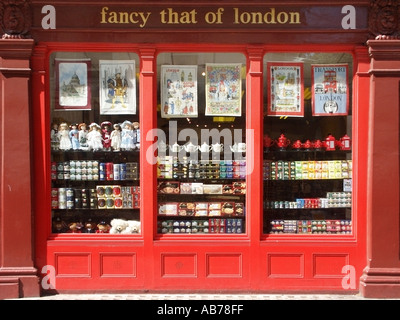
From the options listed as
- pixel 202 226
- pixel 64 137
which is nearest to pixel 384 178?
pixel 202 226

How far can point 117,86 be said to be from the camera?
6.70 metres

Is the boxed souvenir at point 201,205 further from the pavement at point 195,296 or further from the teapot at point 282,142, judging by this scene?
the teapot at point 282,142

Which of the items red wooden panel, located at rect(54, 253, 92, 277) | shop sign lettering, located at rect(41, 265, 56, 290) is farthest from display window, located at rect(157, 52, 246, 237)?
shop sign lettering, located at rect(41, 265, 56, 290)

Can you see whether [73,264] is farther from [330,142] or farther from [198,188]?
[330,142]

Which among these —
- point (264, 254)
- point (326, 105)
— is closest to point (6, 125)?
point (264, 254)

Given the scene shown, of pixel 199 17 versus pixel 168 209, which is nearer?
pixel 199 17

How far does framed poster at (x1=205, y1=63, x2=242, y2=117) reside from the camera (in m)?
6.70

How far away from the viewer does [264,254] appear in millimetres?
6543

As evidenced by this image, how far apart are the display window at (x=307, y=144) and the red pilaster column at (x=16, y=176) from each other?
3205mm

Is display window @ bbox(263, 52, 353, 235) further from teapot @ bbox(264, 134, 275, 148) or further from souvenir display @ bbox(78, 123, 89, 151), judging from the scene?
souvenir display @ bbox(78, 123, 89, 151)

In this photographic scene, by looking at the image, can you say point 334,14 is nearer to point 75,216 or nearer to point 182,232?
point 182,232

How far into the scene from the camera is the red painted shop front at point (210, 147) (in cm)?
641

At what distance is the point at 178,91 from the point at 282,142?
1.63 m

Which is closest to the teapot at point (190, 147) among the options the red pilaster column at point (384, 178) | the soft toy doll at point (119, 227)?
the soft toy doll at point (119, 227)
